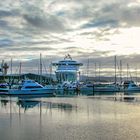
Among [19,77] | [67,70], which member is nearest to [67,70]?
[67,70]

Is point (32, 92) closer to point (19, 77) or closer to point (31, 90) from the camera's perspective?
point (31, 90)

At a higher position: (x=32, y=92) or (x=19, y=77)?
(x=19, y=77)

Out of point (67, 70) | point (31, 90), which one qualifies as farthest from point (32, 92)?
point (67, 70)

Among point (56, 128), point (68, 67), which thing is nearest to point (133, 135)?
point (56, 128)

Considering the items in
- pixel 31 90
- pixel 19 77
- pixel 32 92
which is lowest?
pixel 32 92

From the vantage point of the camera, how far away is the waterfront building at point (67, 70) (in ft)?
516

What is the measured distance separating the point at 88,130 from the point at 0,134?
7314 mm

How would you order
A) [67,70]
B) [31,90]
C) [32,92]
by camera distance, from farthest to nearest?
[67,70] → [31,90] → [32,92]

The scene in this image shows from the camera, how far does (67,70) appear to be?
157250mm

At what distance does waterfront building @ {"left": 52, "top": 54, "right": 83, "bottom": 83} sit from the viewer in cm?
15712

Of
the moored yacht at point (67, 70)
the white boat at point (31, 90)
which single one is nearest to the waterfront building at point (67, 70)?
the moored yacht at point (67, 70)

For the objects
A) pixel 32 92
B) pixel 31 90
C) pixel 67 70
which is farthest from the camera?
pixel 67 70

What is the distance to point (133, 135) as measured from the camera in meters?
28.7

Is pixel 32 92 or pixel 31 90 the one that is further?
pixel 31 90
